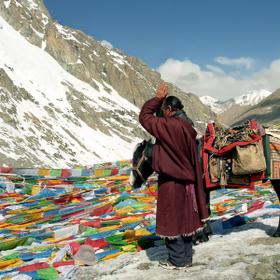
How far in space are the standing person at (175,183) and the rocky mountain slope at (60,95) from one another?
29378mm

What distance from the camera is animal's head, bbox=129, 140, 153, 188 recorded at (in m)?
5.45

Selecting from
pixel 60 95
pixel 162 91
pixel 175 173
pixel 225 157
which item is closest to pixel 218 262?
pixel 175 173

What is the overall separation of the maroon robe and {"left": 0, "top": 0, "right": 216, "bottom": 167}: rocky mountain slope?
29.4m

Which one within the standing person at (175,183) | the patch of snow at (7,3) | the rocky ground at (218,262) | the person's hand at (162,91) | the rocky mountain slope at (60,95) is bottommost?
the rocky ground at (218,262)

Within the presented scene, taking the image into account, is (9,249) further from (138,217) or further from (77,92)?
(77,92)

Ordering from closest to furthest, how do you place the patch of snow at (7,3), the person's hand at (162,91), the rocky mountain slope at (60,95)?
1. the person's hand at (162,91)
2. the rocky mountain slope at (60,95)
3. the patch of snow at (7,3)

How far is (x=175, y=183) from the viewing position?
5.14 metres

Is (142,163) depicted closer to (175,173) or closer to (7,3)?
(175,173)

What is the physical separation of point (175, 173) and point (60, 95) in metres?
66.2

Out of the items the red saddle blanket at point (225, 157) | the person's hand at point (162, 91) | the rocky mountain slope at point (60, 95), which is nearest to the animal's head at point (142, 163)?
the person's hand at point (162, 91)

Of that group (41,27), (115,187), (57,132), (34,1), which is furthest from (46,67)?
(115,187)

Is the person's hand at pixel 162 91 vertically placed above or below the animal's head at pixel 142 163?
above

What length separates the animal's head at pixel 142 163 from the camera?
17.9 ft

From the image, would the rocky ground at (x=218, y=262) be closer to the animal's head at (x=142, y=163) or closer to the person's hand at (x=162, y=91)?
the animal's head at (x=142, y=163)
